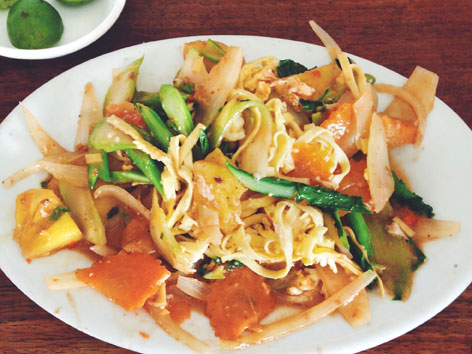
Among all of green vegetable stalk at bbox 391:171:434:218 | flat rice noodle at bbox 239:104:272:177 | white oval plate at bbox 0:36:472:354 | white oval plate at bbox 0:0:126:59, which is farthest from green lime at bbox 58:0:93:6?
green vegetable stalk at bbox 391:171:434:218

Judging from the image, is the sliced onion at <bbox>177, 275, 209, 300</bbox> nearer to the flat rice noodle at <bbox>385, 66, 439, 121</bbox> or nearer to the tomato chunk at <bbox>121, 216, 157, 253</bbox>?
the tomato chunk at <bbox>121, 216, 157, 253</bbox>

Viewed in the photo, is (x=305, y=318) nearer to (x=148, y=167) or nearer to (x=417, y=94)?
(x=148, y=167)

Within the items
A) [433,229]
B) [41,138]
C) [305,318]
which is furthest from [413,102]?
[41,138]

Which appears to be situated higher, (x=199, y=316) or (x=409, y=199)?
(x=409, y=199)

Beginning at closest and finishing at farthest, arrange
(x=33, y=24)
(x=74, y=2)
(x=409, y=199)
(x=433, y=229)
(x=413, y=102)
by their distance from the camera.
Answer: (x=433, y=229) < (x=409, y=199) < (x=413, y=102) < (x=33, y=24) < (x=74, y=2)

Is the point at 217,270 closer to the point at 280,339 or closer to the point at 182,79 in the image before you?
the point at 280,339
